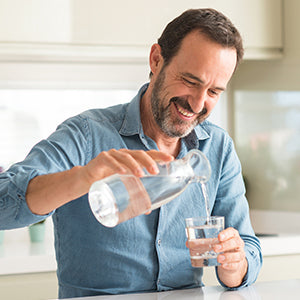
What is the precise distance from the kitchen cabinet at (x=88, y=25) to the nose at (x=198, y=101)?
1.08 meters

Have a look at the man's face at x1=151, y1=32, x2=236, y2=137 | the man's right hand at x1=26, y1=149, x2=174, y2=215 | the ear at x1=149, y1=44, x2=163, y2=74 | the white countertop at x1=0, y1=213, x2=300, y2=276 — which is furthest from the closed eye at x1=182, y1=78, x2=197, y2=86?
the white countertop at x1=0, y1=213, x2=300, y2=276

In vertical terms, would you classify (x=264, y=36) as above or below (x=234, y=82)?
above

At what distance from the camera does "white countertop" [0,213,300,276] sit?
2135 mm

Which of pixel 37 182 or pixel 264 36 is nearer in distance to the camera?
pixel 37 182

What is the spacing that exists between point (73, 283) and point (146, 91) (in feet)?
2.05

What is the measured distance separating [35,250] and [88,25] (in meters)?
1.03

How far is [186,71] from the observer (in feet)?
4.92

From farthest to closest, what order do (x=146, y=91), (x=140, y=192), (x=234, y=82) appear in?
(x=234, y=82) → (x=146, y=91) → (x=140, y=192)

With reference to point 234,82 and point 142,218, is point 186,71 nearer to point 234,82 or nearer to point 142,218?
point 142,218

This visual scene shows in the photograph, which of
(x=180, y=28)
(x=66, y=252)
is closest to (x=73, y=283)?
(x=66, y=252)

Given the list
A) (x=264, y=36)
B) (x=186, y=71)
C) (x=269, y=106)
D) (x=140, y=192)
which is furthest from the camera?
(x=269, y=106)

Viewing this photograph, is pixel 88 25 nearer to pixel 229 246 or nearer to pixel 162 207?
pixel 162 207

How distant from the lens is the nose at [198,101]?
1.49m

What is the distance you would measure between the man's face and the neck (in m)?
0.06
